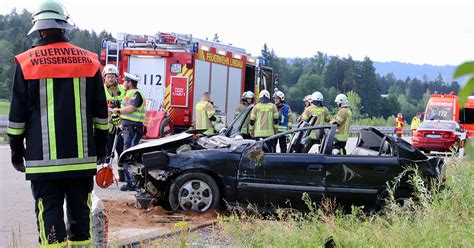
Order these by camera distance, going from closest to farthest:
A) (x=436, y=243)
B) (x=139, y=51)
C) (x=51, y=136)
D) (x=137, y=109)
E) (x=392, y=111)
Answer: (x=51, y=136), (x=436, y=243), (x=137, y=109), (x=139, y=51), (x=392, y=111)

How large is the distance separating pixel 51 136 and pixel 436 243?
2714 mm

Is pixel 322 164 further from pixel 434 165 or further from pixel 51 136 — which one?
pixel 51 136

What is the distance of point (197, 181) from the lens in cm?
757

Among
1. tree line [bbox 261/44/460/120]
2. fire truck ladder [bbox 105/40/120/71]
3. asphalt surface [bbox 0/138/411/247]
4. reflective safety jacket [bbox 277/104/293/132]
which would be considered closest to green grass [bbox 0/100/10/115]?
fire truck ladder [bbox 105/40/120/71]

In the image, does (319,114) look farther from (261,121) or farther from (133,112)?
(133,112)

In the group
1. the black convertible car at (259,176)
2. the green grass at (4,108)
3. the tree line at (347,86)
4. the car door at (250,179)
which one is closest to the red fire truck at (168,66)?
the black convertible car at (259,176)

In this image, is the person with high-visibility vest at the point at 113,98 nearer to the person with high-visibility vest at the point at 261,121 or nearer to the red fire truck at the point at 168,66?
the person with high-visibility vest at the point at 261,121

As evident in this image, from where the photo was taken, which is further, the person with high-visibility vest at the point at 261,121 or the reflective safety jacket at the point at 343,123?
the person with high-visibility vest at the point at 261,121

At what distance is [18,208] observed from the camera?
307 inches

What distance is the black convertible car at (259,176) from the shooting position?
753 centimetres

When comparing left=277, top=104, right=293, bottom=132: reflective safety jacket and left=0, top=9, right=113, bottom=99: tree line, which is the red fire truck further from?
left=0, top=9, right=113, bottom=99: tree line

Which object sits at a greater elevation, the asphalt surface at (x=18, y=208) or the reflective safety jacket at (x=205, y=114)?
the reflective safety jacket at (x=205, y=114)

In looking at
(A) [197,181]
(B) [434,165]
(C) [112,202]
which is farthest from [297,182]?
(C) [112,202]

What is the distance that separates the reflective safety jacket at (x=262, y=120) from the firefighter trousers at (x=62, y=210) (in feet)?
25.7
